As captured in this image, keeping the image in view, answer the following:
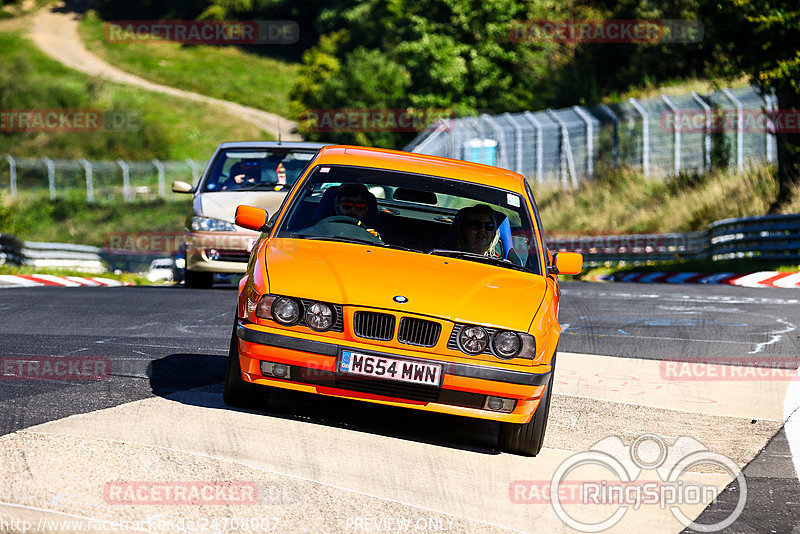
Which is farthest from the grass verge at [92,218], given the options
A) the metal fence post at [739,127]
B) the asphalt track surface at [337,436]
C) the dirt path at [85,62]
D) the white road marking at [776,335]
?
the asphalt track surface at [337,436]

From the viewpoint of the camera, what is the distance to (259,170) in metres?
14.6

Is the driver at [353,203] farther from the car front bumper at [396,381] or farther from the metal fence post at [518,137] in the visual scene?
the metal fence post at [518,137]

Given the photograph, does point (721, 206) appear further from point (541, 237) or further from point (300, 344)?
point (300, 344)

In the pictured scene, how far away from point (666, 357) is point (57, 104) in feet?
241

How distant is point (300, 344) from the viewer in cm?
639

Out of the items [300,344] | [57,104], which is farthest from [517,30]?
[300,344]

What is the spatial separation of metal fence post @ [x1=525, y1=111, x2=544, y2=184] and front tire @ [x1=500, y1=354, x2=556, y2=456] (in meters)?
29.5

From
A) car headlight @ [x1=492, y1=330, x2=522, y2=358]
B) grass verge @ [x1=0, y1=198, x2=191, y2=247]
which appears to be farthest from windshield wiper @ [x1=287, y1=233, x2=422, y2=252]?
grass verge @ [x1=0, y1=198, x2=191, y2=247]

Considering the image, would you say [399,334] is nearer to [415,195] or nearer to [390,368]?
[390,368]

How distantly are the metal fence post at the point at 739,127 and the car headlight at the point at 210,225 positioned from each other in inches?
681

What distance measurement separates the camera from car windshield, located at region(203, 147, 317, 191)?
14.5m

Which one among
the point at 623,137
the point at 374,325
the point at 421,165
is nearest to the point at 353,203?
the point at 421,165

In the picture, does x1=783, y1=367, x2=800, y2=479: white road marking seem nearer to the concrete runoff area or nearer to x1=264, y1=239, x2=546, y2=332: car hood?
the concrete runoff area

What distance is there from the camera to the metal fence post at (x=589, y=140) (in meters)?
34.2
